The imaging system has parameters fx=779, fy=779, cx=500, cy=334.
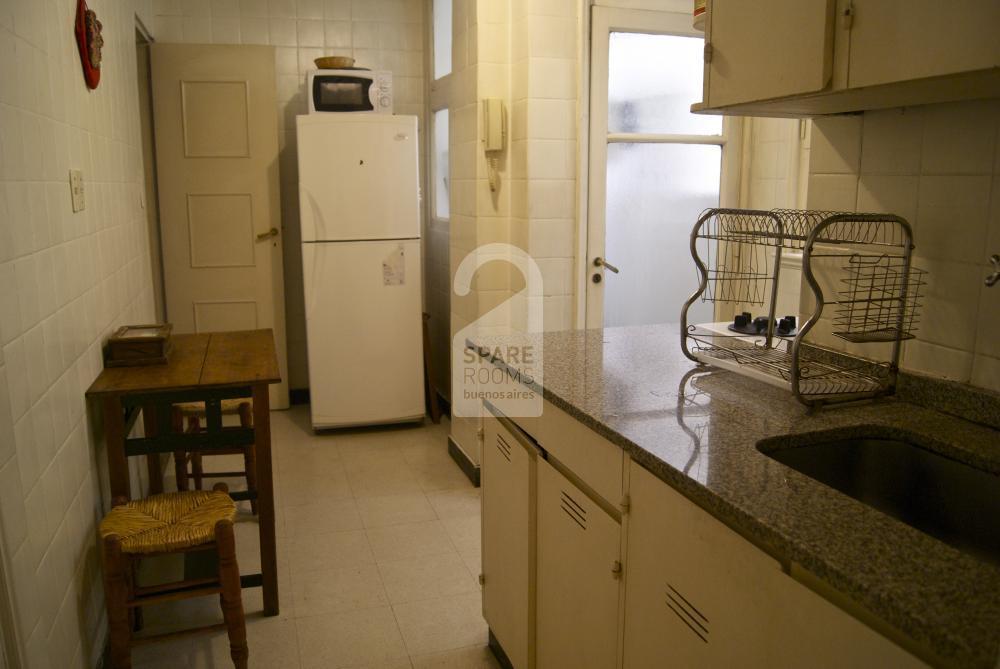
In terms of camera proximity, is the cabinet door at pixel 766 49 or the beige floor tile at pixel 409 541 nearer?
the cabinet door at pixel 766 49

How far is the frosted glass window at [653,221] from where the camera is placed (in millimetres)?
3662

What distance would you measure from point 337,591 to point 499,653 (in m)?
0.72

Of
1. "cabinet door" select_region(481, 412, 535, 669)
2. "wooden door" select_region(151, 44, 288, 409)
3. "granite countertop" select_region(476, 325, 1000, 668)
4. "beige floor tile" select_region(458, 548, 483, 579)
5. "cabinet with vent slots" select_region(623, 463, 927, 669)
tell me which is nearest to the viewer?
"granite countertop" select_region(476, 325, 1000, 668)

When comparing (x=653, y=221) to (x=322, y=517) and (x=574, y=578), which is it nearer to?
(x=322, y=517)

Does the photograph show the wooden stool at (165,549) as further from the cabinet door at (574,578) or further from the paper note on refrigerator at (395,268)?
the paper note on refrigerator at (395,268)

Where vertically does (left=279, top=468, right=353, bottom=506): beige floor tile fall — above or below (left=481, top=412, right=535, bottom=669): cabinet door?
below

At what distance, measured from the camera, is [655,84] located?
143 inches

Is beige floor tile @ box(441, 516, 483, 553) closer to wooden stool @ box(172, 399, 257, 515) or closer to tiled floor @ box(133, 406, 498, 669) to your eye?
tiled floor @ box(133, 406, 498, 669)

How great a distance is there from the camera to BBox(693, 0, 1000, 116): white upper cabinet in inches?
48.4

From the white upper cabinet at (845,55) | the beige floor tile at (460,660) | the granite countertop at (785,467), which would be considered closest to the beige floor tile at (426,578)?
the beige floor tile at (460,660)

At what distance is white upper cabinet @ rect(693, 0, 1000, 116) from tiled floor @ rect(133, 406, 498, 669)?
1779 mm

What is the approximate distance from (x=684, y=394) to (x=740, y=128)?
2369 mm

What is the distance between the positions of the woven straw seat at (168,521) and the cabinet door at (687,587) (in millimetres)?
1221

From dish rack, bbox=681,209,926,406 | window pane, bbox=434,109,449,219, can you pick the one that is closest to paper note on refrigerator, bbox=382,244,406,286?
window pane, bbox=434,109,449,219
